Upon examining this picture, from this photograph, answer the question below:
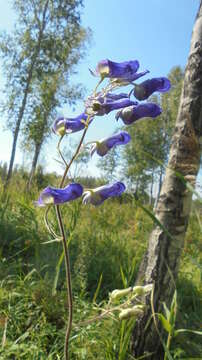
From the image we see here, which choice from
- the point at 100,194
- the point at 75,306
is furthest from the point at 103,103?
the point at 75,306

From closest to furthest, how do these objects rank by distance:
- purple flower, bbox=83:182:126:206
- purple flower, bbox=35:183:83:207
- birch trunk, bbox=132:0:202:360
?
1. purple flower, bbox=35:183:83:207
2. purple flower, bbox=83:182:126:206
3. birch trunk, bbox=132:0:202:360

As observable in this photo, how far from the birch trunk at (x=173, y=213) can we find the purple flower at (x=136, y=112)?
2.81ft

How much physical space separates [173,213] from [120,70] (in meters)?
1.07

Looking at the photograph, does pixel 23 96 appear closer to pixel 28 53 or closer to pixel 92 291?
pixel 28 53

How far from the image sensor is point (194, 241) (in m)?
4.56

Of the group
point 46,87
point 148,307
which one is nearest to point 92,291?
point 148,307

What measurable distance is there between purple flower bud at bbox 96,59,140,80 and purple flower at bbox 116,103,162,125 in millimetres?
89

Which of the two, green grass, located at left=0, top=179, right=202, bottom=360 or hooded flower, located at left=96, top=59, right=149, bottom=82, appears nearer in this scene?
hooded flower, located at left=96, top=59, right=149, bottom=82

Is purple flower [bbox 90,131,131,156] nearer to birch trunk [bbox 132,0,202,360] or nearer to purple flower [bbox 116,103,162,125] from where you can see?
purple flower [bbox 116,103,162,125]

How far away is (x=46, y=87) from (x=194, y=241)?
34.5 ft

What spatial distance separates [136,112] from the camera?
89 centimetres

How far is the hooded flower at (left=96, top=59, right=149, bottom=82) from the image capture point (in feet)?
2.85

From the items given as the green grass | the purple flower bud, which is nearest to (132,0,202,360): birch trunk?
the green grass

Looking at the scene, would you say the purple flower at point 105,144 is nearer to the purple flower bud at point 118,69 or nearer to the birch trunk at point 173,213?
the purple flower bud at point 118,69
